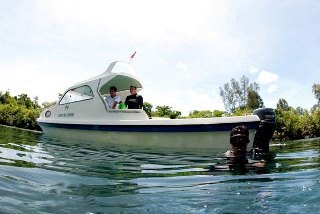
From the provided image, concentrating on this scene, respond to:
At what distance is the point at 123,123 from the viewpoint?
9852 millimetres

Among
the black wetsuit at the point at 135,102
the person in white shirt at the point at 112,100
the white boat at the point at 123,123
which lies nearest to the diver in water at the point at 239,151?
the white boat at the point at 123,123

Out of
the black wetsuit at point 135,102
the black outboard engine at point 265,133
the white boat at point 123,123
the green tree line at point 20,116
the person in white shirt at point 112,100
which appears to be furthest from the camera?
the green tree line at point 20,116

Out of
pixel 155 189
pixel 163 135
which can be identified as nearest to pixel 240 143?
pixel 155 189

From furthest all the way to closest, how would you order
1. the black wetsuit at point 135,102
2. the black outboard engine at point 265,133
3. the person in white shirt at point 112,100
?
1. the person in white shirt at point 112,100
2. the black wetsuit at point 135,102
3. the black outboard engine at point 265,133

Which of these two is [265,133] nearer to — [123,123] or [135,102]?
[123,123]

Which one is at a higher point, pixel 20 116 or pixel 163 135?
pixel 20 116

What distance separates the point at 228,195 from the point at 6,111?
25733mm

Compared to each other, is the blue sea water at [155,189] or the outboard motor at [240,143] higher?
the outboard motor at [240,143]

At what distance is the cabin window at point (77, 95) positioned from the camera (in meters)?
11.7

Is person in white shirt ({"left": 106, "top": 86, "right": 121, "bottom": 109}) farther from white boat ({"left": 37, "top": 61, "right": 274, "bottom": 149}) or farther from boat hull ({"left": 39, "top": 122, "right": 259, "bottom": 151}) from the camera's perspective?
boat hull ({"left": 39, "top": 122, "right": 259, "bottom": 151})

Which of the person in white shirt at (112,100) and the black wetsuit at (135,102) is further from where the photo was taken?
the person in white shirt at (112,100)

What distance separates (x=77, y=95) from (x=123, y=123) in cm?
301

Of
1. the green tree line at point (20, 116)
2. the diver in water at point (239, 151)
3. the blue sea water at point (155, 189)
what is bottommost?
the blue sea water at point (155, 189)

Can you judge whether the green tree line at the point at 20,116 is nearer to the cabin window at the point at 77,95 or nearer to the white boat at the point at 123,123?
the white boat at the point at 123,123
